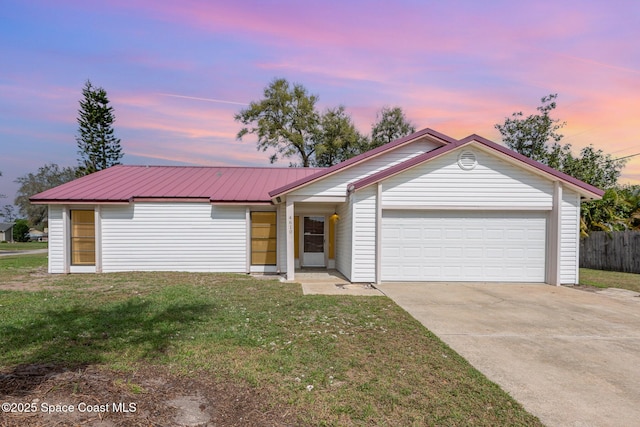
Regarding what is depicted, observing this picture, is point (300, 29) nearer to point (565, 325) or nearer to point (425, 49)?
point (425, 49)

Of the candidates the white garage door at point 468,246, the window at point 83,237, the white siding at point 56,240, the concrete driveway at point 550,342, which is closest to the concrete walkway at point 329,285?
the concrete driveway at point 550,342

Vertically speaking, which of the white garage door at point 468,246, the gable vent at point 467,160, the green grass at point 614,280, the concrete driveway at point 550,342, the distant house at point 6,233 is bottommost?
the distant house at point 6,233

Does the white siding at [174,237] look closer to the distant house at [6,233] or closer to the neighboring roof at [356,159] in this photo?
the neighboring roof at [356,159]

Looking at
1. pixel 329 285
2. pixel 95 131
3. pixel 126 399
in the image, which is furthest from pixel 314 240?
pixel 95 131

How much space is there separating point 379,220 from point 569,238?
5.58 m

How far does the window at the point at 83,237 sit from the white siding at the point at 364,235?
30.6 ft

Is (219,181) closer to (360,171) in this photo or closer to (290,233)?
(290,233)

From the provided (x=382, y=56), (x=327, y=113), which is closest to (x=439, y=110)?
(x=382, y=56)

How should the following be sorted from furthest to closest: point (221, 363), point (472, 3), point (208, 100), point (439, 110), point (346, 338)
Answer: point (208, 100) → point (439, 110) → point (472, 3) → point (346, 338) → point (221, 363)

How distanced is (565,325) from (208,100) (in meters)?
15.9

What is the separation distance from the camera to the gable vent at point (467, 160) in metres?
10.6

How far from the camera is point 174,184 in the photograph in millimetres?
14188

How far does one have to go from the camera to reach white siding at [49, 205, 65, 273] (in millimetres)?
12484

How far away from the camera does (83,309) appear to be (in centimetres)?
683
